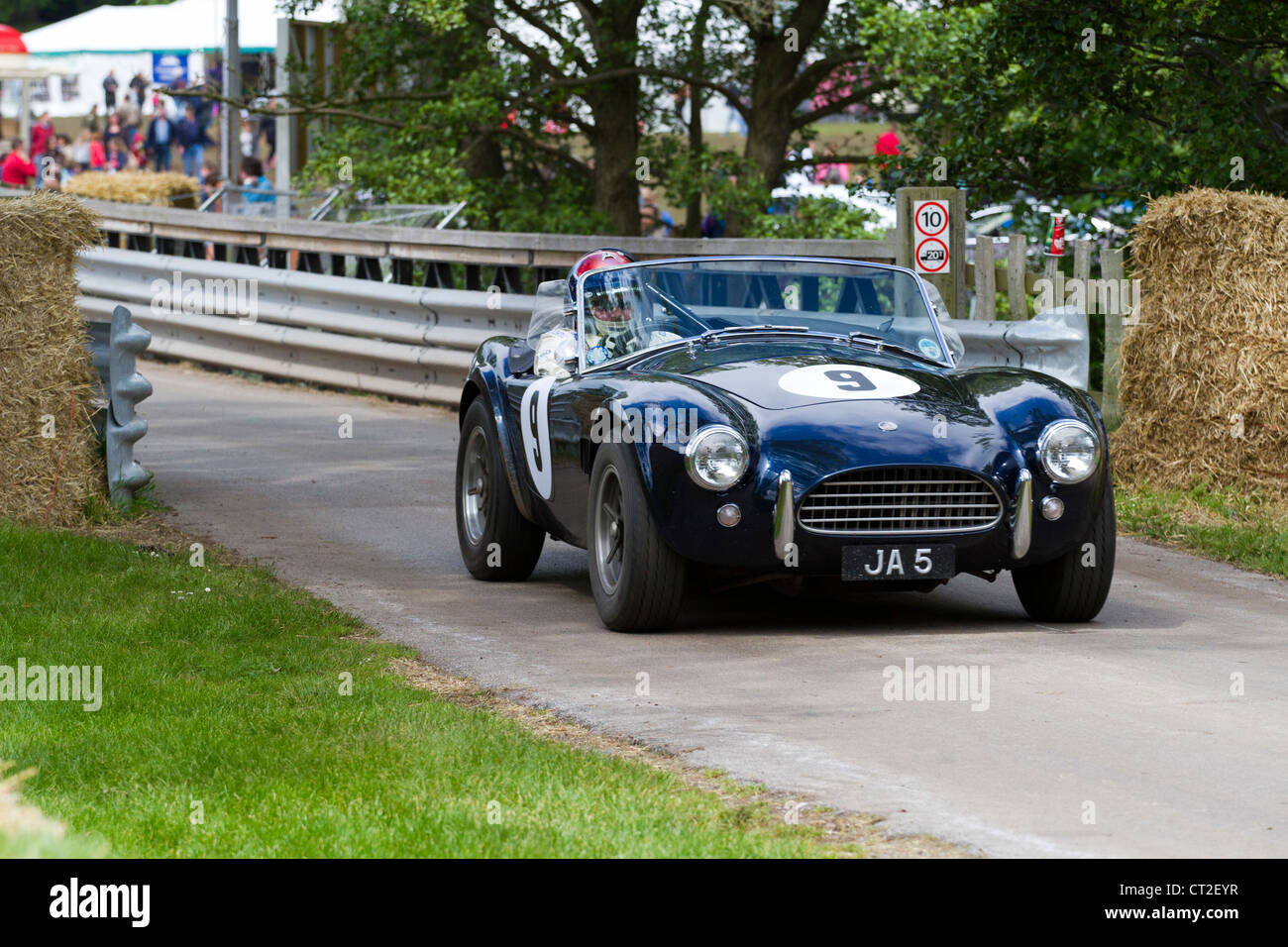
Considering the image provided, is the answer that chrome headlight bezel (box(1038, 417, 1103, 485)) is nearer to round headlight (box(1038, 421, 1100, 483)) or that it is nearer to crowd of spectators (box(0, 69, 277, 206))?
round headlight (box(1038, 421, 1100, 483))

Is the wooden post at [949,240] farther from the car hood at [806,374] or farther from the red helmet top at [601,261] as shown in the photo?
the car hood at [806,374]

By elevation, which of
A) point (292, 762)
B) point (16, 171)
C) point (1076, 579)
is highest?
point (16, 171)

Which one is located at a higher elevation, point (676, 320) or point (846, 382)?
point (676, 320)

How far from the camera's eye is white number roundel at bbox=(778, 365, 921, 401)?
747 centimetres

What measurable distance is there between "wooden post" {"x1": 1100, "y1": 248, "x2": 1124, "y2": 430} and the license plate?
4.92 meters

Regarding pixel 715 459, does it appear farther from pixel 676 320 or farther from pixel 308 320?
pixel 308 320

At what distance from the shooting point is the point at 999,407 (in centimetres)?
755

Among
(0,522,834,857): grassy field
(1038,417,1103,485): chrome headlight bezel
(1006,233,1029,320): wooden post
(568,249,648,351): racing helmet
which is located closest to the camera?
(0,522,834,857): grassy field

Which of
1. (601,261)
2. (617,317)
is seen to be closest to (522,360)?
(617,317)

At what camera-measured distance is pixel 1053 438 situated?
24.3ft

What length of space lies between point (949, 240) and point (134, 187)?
50.7ft

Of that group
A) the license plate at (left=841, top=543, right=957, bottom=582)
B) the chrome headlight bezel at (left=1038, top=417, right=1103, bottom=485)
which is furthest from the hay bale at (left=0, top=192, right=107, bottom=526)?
the chrome headlight bezel at (left=1038, top=417, right=1103, bottom=485)
